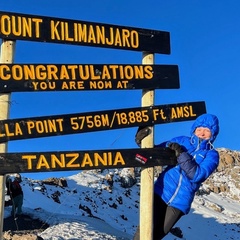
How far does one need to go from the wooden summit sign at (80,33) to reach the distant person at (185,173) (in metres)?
1.29

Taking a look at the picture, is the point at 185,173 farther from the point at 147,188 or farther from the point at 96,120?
the point at 96,120

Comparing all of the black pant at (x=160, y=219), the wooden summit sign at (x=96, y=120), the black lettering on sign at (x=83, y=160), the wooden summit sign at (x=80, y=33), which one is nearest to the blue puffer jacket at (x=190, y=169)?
the black pant at (x=160, y=219)

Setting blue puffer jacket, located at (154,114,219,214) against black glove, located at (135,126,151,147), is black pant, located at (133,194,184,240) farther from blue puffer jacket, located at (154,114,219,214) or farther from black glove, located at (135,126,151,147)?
black glove, located at (135,126,151,147)

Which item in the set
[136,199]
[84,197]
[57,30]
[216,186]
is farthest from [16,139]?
[216,186]

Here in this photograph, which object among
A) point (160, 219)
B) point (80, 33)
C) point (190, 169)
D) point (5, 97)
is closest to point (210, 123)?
point (190, 169)

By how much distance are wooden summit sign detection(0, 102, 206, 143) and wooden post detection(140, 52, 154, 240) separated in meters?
0.18

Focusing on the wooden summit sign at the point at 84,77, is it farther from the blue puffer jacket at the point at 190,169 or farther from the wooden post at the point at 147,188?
the blue puffer jacket at the point at 190,169

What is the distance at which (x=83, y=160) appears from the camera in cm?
548

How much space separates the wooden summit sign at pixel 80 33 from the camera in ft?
17.9

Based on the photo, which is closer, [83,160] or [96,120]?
[83,160]

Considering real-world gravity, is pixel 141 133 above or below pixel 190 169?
above

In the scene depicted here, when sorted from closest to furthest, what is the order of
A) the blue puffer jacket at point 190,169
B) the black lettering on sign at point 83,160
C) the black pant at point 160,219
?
1. the blue puffer jacket at point 190,169
2. the black lettering on sign at point 83,160
3. the black pant at point 160,219

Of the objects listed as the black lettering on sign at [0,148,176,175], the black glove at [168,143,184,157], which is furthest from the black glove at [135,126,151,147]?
the black glove at [168,143,184,157]

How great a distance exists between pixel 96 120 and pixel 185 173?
4.21 feet
